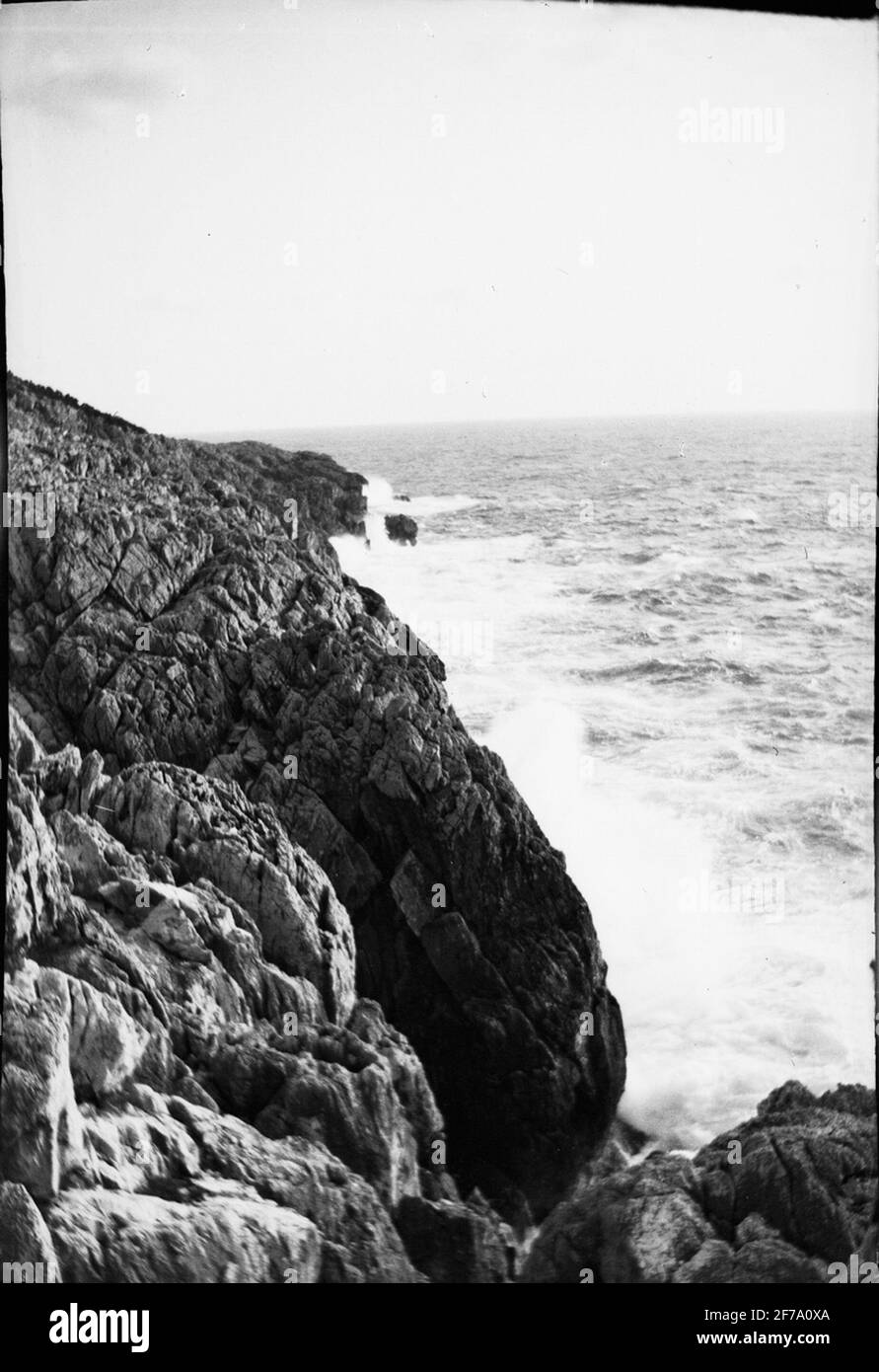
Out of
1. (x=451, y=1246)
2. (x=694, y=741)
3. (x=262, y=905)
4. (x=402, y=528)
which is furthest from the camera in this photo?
(x=402, y=528)

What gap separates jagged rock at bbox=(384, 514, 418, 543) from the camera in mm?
8992

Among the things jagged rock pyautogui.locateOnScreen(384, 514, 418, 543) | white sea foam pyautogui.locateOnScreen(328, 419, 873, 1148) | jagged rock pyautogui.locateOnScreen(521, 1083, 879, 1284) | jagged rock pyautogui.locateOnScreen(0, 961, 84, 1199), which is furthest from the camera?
jagged rock pyautogui.locateOnScreen(384, 514, 418, 543)

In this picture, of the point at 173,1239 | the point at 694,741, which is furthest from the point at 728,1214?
the point at 173,1239

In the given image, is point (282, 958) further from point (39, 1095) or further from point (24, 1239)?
point (24, 1239)

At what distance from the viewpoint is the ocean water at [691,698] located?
855 centimetres

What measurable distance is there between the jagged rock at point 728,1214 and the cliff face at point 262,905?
32cm

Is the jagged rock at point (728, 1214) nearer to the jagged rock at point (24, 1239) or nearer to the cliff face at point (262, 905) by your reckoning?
the cliff face at point (262, 905)

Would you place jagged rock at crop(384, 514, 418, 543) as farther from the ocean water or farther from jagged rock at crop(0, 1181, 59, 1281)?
jagged rock at crop(0, 1181, 59, 1281)

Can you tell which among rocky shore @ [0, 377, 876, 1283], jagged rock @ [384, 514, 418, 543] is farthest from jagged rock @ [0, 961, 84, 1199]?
jagged rock @ [384, 514, 418, 543]

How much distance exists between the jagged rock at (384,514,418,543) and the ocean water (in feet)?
0.16

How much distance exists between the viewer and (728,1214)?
26.9 ft

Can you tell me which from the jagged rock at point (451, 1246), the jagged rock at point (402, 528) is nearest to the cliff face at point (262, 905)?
the jagged rock at point (451, 1246)

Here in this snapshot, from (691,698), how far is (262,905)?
103 inches
